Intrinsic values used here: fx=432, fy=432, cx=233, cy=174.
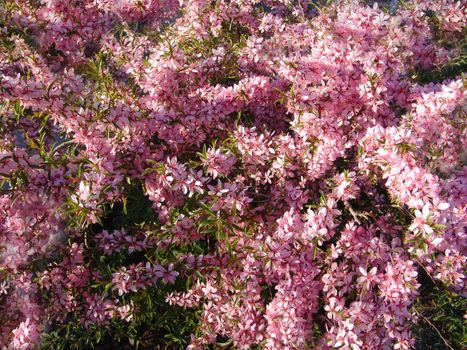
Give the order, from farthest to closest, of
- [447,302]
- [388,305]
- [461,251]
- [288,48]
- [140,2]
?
[288,48], [140,2], [447,302], [461,251], [388,305]

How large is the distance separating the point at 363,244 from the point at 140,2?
11.1 feet

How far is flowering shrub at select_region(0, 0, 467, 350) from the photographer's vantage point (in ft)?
10.5

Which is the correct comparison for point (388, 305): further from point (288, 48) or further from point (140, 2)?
point (140, 2)

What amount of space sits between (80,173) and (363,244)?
2291 millimetres

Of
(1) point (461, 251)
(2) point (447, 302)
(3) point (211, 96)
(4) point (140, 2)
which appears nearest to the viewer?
(1) point (461, 251)

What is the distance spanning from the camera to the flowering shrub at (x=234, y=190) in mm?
3189

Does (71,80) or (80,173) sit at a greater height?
(71,80)

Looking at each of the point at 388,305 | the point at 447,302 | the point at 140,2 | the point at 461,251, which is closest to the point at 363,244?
the point at 388,305

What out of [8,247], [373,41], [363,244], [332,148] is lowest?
[8,247]

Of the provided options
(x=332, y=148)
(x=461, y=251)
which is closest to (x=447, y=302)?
(x=461, y=251)

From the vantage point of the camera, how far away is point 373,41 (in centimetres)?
365

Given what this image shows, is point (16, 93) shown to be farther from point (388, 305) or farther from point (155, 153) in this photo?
point (388, 305)

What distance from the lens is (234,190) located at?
3314mm

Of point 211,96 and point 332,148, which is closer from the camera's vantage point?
point 332,148
